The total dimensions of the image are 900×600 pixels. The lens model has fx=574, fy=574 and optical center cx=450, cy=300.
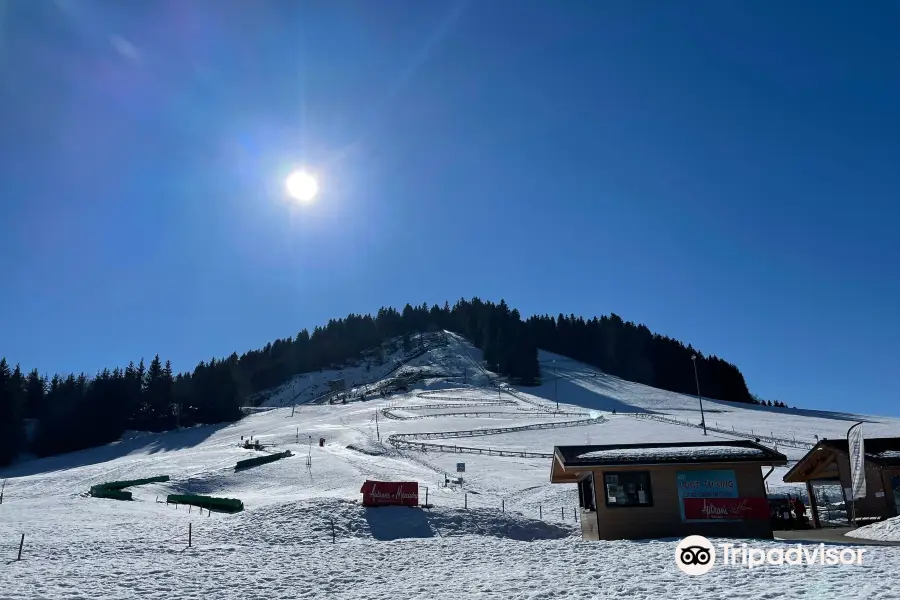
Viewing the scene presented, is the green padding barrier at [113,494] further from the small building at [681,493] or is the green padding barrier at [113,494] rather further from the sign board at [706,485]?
the sign board at [706,485]

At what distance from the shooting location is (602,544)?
1764 cm

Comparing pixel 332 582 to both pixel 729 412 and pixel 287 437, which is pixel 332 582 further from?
pixel 729 412

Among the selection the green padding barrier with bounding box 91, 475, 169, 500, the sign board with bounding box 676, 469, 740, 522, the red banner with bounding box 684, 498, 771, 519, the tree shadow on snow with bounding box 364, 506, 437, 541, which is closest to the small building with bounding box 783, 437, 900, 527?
the red banner with bounding box 684, 498, 771, 519

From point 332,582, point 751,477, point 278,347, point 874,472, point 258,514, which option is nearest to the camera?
point 332,582

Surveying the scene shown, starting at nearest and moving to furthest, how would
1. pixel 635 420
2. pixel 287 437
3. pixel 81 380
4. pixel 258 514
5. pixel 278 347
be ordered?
pixel 258 514
pixel 287 437
pixel 635 420
pixel 81 380
pixel 278 347

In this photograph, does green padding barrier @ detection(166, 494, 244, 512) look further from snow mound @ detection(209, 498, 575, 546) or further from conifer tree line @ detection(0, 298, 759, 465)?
conifer tree line @ detection(0, 298, 759, 465)

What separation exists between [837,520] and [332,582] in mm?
23222

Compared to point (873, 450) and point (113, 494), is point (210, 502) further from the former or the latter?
point (873, 450)

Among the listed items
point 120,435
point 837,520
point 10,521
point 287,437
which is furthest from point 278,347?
point 837,520

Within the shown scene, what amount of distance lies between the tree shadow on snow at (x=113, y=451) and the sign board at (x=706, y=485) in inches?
2551

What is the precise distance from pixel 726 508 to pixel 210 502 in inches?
977

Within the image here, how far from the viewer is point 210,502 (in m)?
30.3

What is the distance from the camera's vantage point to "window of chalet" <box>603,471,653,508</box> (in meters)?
19.7
